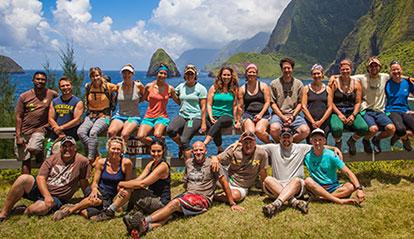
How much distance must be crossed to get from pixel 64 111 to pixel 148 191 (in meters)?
2.82

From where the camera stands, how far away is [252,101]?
6.54 meters

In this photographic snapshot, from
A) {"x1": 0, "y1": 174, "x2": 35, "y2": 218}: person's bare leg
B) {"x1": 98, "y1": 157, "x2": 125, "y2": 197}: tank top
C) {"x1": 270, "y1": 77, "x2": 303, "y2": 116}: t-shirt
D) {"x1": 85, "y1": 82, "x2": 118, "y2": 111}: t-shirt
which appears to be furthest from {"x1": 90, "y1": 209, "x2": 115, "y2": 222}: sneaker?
{"x1": 270, "y1": 77, "x2": 303, "y2": 116}: t-shirt

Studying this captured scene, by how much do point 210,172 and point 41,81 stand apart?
14.6 ft

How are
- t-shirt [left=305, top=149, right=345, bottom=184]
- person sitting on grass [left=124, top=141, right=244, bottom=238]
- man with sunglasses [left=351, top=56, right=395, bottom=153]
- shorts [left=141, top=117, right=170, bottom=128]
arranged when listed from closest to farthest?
person sitting on grass [left=124, top=141, right=244, bottom=238] < t-shirt [left=305, top=149, right=345, bottom=184] < shorts [left=141, top=117, right=170, bottom=128] < man with sunglasses [left=351, top=56, right=395, bottom=153]

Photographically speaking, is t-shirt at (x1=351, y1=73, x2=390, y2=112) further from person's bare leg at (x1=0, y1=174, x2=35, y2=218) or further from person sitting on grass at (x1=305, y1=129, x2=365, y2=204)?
person's bare leg at (x1=0, y1=174, x2=35, y2=218)

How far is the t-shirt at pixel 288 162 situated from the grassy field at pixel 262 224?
0.61 metres

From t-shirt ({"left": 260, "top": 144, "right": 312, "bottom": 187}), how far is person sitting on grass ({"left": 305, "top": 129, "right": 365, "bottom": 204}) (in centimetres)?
15

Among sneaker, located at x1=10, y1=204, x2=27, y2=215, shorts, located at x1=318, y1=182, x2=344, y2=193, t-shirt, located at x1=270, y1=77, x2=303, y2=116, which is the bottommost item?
sneaker, located at x1=10, y1=204, x2=27, y2=215

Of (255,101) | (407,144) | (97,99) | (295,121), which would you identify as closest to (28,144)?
(97,99)

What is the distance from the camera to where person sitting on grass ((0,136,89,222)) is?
515 centimetres

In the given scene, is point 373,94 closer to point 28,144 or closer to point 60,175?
point 60,175

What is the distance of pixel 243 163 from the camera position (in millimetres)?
5746

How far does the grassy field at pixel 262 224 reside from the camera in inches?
177

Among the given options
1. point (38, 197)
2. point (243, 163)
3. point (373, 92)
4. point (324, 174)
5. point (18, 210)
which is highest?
point (373, 92)
